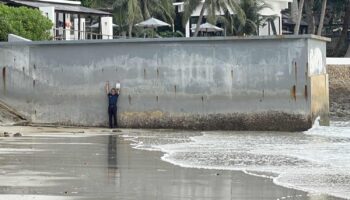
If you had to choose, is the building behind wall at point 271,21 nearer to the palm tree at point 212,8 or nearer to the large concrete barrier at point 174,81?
the palm tree at point 212,8

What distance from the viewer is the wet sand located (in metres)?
13.1

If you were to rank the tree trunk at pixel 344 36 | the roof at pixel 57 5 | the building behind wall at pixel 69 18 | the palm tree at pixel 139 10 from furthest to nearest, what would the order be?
the tree trunk at pixel 344 36, the palm tree at pixel 139 10, the roof at pixel 57 5, the building behind wall at pixel 69 18

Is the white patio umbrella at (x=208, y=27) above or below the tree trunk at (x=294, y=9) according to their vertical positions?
below

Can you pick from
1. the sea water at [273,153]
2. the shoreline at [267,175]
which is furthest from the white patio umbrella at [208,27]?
the shoreline at [267,175]

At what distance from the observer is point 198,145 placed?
23203 mm

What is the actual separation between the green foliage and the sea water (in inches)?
410

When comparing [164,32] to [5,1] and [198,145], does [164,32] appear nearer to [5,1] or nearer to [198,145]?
[5,1]

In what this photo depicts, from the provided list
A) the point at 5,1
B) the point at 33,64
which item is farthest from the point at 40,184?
the point at 5,1

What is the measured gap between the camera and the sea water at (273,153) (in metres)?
15.6

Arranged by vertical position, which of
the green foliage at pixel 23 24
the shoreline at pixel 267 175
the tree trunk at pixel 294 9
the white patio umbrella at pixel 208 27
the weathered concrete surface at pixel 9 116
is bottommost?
the shoreline at pixel 267 175

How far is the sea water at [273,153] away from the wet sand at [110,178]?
0.60m

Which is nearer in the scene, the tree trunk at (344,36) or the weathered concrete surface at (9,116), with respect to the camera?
the weathered concrete surface at (9,116)

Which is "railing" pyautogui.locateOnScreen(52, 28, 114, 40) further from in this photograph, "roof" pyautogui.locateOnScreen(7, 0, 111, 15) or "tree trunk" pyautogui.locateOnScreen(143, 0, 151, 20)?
"tree trunk" pyautogui.locateOnScreen(143, 0, 151, 20)

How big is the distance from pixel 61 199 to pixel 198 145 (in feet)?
A: 36.0
